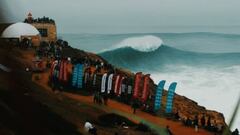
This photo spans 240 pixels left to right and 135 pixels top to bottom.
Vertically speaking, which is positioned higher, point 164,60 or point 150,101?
point 164,60

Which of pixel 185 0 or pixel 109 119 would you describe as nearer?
pixel 185 0

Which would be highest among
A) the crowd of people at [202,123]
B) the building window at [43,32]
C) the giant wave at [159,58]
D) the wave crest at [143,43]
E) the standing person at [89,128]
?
the building window at [43,32]

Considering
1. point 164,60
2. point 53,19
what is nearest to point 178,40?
point 164,60

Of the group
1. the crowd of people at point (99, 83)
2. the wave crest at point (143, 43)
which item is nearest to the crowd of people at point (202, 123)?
the crowd of people at point (99, 83)

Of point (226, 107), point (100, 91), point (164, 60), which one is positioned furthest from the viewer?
point (100, 91)

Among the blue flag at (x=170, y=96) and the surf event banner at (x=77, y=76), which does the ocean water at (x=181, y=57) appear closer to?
the blue flag at (x=170, y=96)

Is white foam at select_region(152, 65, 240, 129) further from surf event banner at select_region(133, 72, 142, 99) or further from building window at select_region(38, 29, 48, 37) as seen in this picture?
building window at select_region(38, 29, 48, 37)

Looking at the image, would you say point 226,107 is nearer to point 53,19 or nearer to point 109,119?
point 109,119
